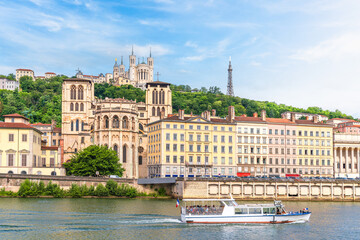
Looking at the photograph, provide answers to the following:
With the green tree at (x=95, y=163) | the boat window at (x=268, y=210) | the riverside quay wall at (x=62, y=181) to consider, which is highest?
the green tree at (x=95, y=163)

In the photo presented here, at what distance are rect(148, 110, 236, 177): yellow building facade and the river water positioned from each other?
116 ft

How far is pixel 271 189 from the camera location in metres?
94.8

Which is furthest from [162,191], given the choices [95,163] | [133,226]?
[133,226]

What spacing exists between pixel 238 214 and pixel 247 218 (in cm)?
120

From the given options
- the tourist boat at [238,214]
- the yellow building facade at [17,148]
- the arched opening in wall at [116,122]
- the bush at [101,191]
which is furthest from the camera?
the arched opening in wall at [116,122]

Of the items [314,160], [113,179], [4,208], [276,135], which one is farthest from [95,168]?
[314,160]

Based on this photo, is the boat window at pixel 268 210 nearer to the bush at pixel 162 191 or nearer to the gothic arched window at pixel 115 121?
the bush at pixel 162 191

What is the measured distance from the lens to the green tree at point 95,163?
96.2 m

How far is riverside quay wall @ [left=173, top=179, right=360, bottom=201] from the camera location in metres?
90.1

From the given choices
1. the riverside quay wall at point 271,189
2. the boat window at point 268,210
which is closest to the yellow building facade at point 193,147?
the riverside quay wall at point 271,189

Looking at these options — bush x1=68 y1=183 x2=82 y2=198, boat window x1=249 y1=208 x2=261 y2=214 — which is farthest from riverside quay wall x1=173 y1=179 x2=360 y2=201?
boat window x1=249 y1=208 x2=261 y2=214

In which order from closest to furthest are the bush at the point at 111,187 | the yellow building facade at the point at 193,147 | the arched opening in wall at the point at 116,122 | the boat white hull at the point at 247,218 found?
the boat white hull at the point at 247,218 → the bush at the point at 111,187 → the yellow building facade at the point at 193,147 → the arched opening in wall at the point at 116,122

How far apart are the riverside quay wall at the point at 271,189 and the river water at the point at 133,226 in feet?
72.5

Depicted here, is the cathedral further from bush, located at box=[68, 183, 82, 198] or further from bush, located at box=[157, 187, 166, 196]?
bush, located at box=[68, 183, 82, 198]
